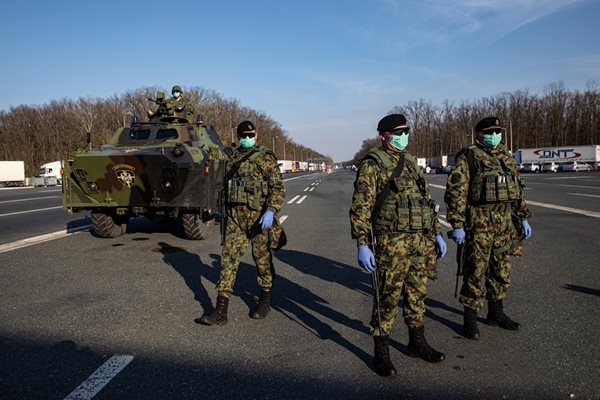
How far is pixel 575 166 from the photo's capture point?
55688 mm

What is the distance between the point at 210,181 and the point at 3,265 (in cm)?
351

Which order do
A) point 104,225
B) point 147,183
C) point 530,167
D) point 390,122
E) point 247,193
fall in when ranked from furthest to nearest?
point 530,167 → point 104,225 → point 147,183 → point 247,193 → point 390,122

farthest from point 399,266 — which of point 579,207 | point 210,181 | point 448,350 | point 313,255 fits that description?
point 579,207

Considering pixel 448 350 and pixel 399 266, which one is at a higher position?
pixel 399 266

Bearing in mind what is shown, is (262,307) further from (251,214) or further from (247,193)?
(247,193)

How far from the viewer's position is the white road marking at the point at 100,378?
9.69ft

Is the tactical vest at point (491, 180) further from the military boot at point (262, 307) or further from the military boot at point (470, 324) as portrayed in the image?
the military boot at point (262, 307)

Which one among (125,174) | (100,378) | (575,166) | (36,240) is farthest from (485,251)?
(575,166)

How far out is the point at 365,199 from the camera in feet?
10.7

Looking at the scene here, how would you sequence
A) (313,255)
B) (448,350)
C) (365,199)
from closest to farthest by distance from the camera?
(365,199)
(448,350)
(313,255)

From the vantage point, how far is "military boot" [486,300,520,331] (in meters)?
4.09

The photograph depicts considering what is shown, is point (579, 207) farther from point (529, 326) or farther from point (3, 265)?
point (3, 265)

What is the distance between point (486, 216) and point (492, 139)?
70cm

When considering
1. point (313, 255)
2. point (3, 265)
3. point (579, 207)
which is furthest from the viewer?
point (579, 207)
